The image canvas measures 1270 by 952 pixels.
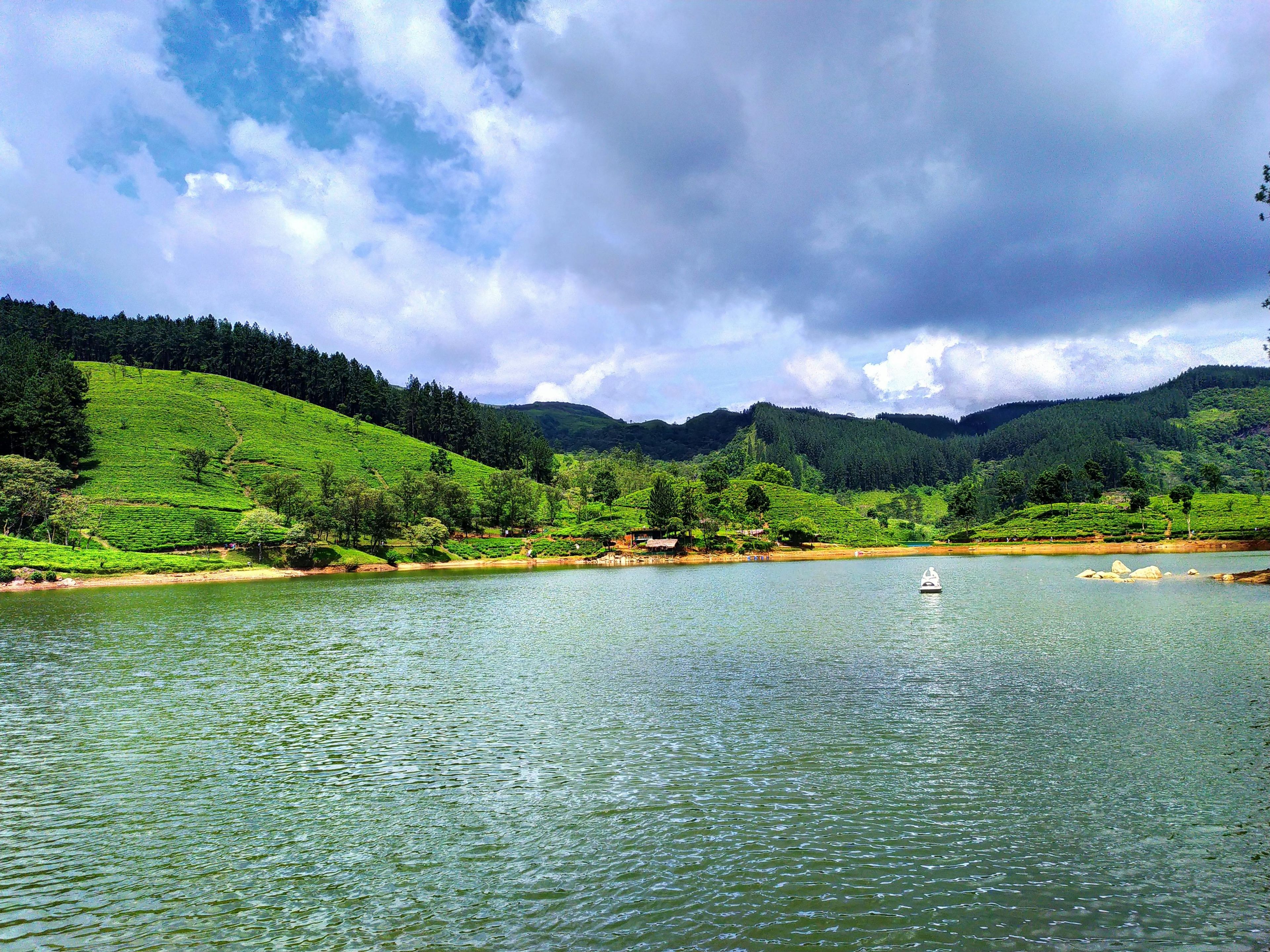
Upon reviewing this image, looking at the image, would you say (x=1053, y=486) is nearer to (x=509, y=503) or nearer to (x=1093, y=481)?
(x=1093, y=481)

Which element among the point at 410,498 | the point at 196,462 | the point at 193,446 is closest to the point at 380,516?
the point at 410,498

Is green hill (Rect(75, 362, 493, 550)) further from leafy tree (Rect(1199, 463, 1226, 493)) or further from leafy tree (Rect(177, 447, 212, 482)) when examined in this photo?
leafy tree (Rect(1199, 463, 1226, 493))

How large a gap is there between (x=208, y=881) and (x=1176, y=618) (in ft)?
189

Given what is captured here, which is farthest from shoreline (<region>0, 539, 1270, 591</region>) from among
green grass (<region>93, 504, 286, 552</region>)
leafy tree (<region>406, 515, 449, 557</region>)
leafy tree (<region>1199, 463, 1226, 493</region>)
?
leafy tree (<region>1199, 463, 1226, 493</region>)

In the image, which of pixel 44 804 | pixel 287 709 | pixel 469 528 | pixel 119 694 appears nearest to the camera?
pixel 44 804

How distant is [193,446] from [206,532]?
5462 centimetres

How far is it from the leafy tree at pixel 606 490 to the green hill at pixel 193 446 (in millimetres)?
34344

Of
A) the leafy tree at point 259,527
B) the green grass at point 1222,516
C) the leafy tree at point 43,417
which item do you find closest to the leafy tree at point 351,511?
the leafy tree at point 259,527

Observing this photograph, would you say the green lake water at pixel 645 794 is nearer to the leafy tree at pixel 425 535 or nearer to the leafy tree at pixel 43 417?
the leafy tree at pixel 425 535

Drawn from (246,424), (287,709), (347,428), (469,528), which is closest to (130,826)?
(287,709)

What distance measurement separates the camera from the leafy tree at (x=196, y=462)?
5394 inches

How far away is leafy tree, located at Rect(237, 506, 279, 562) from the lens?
362 ft

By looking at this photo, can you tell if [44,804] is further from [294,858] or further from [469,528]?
[469,528]

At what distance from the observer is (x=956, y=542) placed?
613ft
